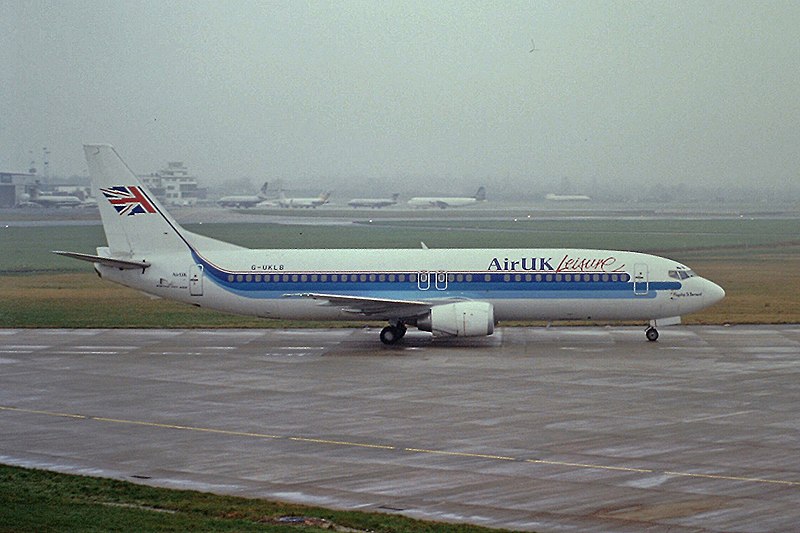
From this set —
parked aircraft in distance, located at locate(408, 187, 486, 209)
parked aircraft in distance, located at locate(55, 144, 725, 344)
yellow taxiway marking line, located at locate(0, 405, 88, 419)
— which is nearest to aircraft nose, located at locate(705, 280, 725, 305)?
parked aircraft in distance, located at locate(55, 144, 725, 344)

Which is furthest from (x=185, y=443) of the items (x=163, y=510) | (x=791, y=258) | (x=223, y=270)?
(x=791, y=258)

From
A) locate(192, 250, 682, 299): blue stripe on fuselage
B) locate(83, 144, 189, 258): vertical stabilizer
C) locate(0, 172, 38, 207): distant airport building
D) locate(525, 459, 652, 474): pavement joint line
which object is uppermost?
locate(0, 172, 38, 207): distant airport building

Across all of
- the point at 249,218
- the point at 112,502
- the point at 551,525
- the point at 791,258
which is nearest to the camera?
the point at 551,525

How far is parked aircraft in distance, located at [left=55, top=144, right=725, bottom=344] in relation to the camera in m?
37.5

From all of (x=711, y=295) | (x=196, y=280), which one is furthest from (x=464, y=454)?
(x=711, y=295)

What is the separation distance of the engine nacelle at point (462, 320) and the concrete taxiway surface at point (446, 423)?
705mm

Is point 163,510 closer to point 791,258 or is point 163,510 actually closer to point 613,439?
point 613,439

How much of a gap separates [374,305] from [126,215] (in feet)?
32.1

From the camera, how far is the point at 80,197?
146 metres

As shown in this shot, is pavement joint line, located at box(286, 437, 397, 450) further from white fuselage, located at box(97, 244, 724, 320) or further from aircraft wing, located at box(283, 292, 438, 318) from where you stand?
white fuselage, located at box(97, 244, 724, 320)

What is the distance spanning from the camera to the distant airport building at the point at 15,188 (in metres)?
137

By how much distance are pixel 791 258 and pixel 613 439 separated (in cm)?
5777

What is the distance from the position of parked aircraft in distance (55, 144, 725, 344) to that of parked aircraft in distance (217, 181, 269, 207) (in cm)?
10761

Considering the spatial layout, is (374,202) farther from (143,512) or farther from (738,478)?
(143,512)
